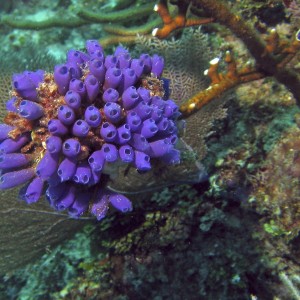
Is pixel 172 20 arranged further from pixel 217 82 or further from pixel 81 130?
pixel 81 130

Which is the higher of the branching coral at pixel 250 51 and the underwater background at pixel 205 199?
the branching coral at pixel 250 51

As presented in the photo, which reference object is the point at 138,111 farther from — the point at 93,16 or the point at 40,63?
the point at 93,16

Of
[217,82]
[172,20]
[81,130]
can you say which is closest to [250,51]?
[217,82]

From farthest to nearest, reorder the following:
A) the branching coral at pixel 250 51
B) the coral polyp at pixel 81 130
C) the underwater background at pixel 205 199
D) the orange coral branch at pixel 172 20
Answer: the underwater background at pixel 205 199
the orange coral branch at pixel 172 20
the branching coral at pixel 250 51
the coral polyp at pixel 81 130

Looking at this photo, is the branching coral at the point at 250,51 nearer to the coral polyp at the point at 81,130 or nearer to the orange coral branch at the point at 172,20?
the orange coral branch at the point at 172,20

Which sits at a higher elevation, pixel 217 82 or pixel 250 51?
pixel 250 51

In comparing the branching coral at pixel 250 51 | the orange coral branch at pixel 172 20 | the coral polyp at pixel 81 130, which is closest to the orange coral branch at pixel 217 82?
the branching coral at pixel 250 51

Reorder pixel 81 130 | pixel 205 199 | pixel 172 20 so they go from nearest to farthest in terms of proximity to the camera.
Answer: pixel 81 130 → pixel 172 20 → pixel 205 199
